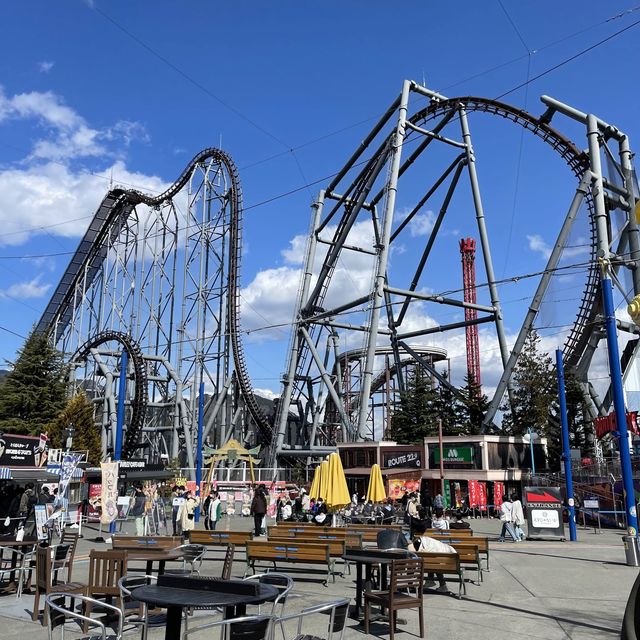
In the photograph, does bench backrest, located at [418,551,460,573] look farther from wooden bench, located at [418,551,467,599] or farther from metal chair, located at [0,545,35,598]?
metal chair, located at [0,545,35,598]

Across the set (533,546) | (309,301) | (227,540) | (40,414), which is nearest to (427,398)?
(309,301)

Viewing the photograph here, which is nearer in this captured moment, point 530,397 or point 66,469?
point 66,469

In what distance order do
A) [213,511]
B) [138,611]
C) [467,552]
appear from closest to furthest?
[138,611] → [467,552] → [213,511]

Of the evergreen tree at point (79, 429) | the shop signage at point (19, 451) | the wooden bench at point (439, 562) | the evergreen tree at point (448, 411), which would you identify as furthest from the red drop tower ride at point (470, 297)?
the wooden bench at point (439, 562)

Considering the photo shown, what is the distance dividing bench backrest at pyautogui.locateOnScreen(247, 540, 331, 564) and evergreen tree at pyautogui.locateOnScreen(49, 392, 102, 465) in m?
25.4

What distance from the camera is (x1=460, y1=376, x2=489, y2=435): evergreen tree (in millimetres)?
37438

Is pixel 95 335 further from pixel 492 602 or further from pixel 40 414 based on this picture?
pixel 492 602

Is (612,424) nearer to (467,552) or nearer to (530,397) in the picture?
(530,397)

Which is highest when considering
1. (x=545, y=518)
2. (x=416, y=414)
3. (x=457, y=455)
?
(x=416, y=414)

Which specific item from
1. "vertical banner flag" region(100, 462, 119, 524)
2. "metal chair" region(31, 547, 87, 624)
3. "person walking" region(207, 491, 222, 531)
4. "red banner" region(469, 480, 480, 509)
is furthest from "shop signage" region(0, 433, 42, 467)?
"red banner" region(469, 480, 480, 509)

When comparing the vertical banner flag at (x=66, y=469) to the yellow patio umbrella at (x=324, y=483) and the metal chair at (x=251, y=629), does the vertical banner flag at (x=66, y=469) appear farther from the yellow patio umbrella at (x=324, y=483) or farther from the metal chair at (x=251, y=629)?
the metal chair at (x=251, y=629)

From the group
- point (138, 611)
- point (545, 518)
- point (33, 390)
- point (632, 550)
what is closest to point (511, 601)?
point (632, 550)

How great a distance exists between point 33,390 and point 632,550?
105ft

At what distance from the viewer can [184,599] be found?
3.79 metres
